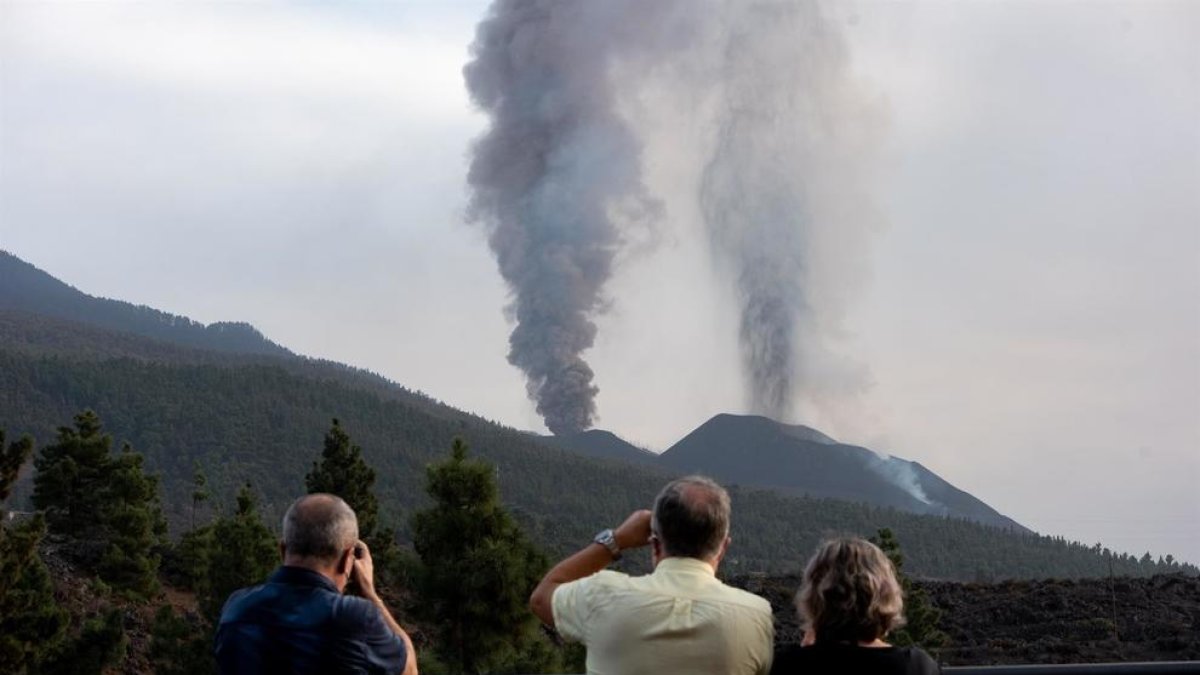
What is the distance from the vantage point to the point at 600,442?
165125mm

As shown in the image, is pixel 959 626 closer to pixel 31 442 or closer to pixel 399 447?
pixel 31 442

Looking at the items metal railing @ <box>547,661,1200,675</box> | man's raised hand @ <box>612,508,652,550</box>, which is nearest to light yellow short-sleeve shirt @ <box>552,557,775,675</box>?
man's raised hand @ <box>612,508,652,550</box>

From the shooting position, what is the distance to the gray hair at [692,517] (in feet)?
15.4

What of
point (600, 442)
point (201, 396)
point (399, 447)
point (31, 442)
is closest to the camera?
point (31, 442)

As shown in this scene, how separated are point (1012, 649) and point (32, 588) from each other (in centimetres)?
2304

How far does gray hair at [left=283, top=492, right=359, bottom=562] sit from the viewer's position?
15.6 feet

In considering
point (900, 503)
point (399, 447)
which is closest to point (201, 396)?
point (399, 447)

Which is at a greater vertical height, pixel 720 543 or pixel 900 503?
pixel 900 503

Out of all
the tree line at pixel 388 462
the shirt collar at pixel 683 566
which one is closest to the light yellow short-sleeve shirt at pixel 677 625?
the shirt collar at pixel 683 566

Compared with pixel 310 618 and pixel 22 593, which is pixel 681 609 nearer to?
pixel 310 618

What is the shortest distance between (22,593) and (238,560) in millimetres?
4111

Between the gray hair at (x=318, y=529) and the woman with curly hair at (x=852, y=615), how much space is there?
4.72ft

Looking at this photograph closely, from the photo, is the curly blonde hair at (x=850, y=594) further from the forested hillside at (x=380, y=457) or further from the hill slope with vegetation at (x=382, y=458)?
the hill slope with vegetation at (x=382, y=458)

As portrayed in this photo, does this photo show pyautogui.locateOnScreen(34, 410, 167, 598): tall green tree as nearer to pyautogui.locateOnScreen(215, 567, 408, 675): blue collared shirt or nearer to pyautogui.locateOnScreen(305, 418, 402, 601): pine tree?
pyautogui.locateOnScreen(305, 418, 402, 601): pine tree
